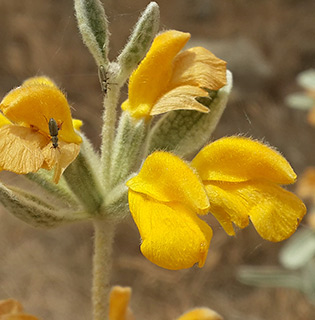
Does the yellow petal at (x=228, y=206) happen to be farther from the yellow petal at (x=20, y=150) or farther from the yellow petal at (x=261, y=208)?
the yellow petal at (x=20, y=150)

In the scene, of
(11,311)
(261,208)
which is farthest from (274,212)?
(11,311)

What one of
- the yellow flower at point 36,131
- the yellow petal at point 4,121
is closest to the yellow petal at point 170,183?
the yellow flower at point 36,131

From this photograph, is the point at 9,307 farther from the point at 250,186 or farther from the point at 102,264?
the point at 250,186

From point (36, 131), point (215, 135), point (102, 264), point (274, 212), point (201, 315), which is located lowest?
point (215, 135)

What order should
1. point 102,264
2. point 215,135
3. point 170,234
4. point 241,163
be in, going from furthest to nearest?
point 215,135 < point 102,264 < point 241,163 < point 170,234

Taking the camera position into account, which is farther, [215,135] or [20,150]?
[215,135]

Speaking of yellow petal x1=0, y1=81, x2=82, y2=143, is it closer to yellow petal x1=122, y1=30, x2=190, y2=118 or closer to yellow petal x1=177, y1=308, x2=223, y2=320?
yellow petal x1=122, y1=30, x2=190, y2=118

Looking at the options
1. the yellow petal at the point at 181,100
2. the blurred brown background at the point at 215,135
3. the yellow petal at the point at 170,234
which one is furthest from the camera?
the blurred brown background at the point at 215,135
